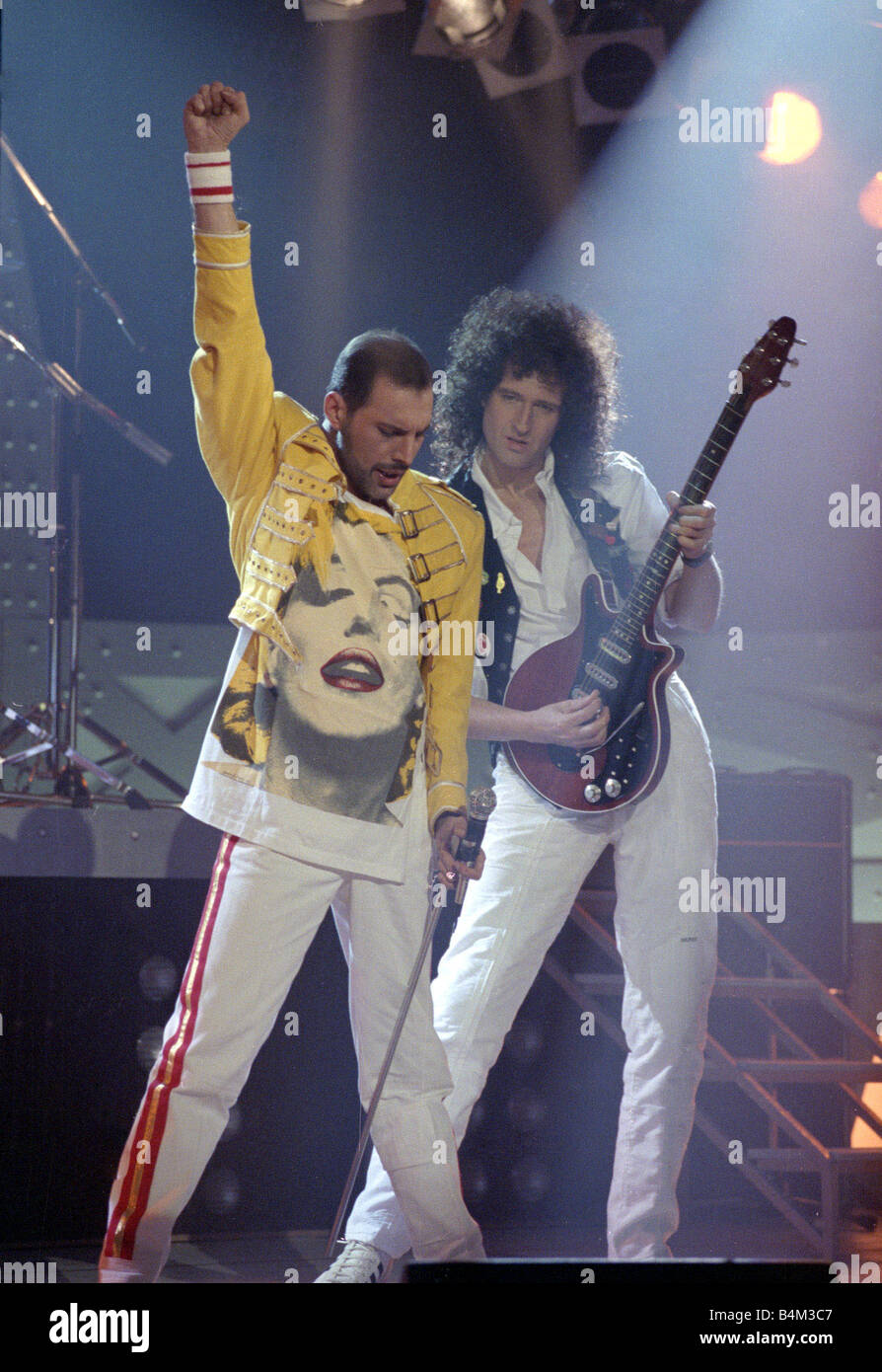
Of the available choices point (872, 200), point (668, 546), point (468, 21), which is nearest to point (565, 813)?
point (668, 546)

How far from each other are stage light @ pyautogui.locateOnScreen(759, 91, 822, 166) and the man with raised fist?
61.1 inches

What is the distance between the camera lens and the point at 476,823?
2822mm

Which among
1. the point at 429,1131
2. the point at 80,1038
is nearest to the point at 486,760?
the point at 429,1131

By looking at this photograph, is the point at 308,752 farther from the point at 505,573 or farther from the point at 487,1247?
the point at 487,1247

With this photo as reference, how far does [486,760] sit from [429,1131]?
913mm

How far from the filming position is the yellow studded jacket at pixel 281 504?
7.79ft

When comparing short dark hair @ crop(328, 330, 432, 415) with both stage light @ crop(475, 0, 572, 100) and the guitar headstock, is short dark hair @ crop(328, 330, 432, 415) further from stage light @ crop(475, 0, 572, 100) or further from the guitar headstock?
stage light @ crop(475, 0, 572, 100)

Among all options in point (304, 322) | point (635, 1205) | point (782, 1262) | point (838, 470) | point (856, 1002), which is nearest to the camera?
point (782, 1262)

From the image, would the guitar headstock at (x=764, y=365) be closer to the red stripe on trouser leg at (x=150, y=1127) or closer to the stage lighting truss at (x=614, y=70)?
the stage lighting truss at (x=614, y=70)

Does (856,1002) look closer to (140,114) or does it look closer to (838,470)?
(838,470)

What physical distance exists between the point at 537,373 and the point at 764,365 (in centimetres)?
53

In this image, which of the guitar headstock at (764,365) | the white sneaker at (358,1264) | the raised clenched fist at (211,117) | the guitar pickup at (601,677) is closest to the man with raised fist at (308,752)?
the raised clenched fist at (211,117)

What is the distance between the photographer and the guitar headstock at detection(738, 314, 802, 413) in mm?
2926

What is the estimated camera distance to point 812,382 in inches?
143
